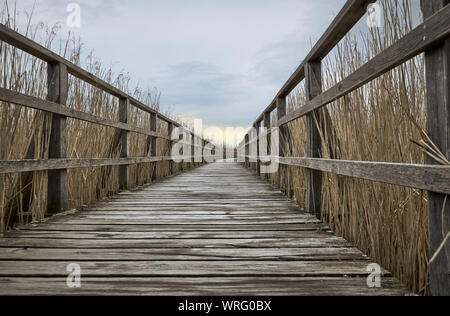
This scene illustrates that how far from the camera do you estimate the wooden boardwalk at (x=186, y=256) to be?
111 cm

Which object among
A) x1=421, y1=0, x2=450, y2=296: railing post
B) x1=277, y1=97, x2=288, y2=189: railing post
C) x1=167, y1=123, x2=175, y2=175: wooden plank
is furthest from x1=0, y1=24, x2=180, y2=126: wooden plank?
x1=167, y1=123, x2=175, y2=175: wooden plank

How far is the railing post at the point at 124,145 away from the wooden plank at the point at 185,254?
2.07m

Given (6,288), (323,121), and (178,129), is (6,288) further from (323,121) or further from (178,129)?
(178,129)

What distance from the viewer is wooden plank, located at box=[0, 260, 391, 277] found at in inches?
47.7

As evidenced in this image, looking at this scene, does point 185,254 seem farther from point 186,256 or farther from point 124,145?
point 124,145

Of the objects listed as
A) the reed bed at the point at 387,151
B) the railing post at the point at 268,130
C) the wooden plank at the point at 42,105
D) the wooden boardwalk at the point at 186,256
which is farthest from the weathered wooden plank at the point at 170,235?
the railing post at the point at 268,130

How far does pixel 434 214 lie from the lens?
3.00 feet

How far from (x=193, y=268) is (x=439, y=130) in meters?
0.92

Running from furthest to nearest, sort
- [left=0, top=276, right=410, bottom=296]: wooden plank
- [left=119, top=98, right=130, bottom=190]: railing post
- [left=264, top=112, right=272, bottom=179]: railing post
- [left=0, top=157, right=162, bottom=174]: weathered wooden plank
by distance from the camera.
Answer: [left=264, top=112, right=272, bottom=179]: railing post, [left=119, top=98, right=130, bottom=190]: railing post, [left=0, top=157, right=162, bottom=174]: weathered wooden plank, [left=0, top=276, right=410, bottom=296]: wooden plank

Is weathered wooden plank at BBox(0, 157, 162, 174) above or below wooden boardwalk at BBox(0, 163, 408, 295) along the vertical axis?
above

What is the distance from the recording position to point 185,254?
1.44 meters

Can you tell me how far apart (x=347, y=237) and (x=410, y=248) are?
0.60 metres

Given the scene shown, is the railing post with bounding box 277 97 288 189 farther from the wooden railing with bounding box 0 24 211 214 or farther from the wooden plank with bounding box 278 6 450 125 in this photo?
the wooden plank with bounding box 278 6 450 125

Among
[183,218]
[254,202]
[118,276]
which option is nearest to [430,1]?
[118,276]
